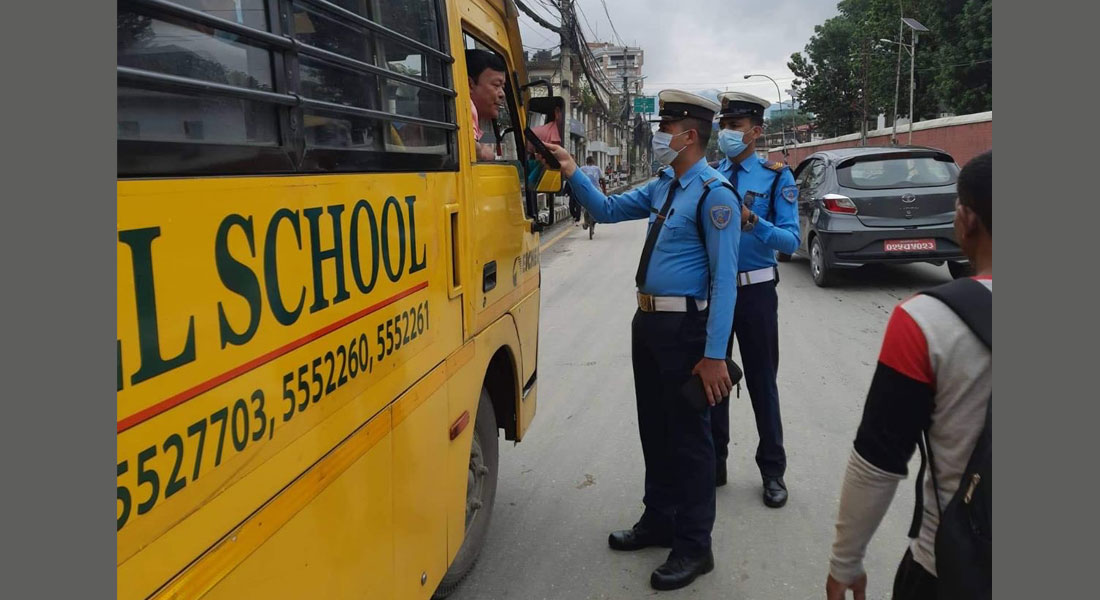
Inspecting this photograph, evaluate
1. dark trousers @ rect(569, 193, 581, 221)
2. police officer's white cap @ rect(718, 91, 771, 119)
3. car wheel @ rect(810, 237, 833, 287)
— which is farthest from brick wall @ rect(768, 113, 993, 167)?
dark trousers @ rect(569, 193, 581, 221)

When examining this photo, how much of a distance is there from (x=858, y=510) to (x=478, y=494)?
1.81 m

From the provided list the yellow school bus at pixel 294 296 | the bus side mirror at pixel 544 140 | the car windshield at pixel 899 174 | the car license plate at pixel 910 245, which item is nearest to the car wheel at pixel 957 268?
the car license plate at pixel 910 245

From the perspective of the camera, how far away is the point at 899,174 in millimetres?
8344

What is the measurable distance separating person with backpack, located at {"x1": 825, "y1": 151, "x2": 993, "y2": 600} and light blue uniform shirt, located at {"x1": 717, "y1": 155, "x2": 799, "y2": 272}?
1952 millimetres

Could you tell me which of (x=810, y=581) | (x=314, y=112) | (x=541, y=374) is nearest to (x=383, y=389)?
(x=314, y=112)

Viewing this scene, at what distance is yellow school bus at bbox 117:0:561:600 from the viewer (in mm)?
1153

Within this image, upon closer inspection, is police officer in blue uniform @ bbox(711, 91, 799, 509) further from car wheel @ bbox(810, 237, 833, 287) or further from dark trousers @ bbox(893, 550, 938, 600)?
car wheel @ bbox(810, 237, 833, 287)

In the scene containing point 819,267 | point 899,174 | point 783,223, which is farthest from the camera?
point 819,267

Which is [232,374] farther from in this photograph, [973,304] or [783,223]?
[783,223]

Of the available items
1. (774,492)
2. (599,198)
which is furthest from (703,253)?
(774,492)

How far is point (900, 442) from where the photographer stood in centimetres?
154

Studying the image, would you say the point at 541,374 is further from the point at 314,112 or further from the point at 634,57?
the point at 634,57

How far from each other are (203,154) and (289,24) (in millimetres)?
424

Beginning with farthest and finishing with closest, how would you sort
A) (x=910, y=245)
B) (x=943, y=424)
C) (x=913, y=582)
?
(x=910, y=245) < (x=913, y=582) < (x=943, y=424)
